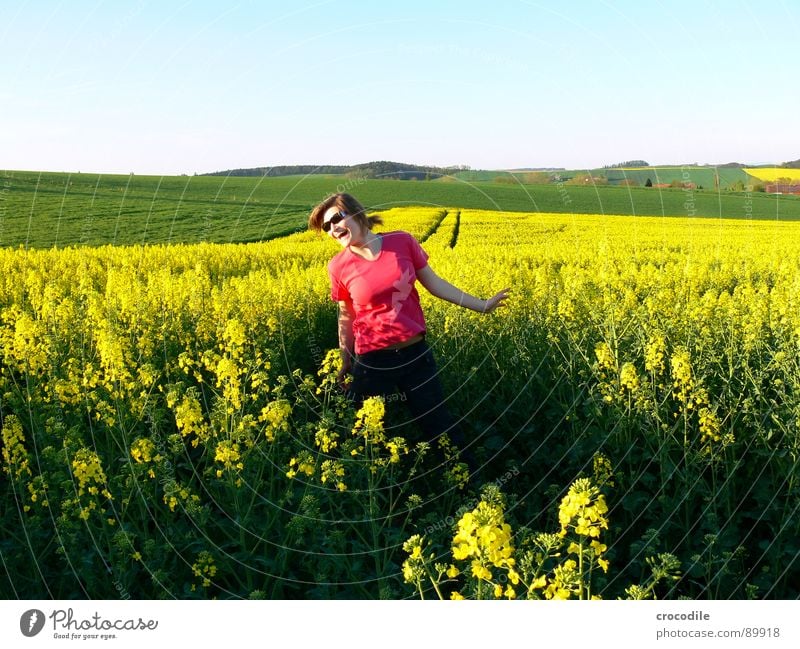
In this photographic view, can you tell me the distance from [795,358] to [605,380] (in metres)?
1.53

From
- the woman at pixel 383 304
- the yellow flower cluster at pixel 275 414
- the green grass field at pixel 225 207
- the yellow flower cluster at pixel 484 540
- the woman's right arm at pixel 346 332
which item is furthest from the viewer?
the green grass field at pixel 225 207

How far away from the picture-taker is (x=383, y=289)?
14.3 ft

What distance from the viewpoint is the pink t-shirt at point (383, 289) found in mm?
4332

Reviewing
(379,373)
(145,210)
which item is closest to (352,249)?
(379,373)

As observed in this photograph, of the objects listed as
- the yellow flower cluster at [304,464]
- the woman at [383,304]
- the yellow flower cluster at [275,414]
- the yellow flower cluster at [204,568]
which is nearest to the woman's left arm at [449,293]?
the woman at [383,304]

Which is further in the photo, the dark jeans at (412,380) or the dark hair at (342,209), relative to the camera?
the dark jeans at (412,380)

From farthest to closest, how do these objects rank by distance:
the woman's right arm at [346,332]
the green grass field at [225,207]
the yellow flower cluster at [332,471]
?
the green grass field at [225,207], the woman's right arm at [346,332], the yellow flower cluster at [332,471]

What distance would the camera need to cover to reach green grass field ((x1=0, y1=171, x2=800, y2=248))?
3083 centimetres

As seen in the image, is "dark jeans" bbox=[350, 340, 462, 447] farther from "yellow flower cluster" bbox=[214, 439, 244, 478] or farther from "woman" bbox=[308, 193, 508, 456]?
"yellow flower cluster" bbox=[214, 439, 244, 478]

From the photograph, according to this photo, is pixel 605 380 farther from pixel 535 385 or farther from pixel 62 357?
pixel 62 357

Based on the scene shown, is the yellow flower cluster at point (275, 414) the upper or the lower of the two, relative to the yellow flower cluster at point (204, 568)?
upper

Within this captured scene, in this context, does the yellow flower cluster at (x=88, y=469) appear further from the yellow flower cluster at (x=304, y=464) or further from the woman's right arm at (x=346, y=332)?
the woman's right arm at (x=346, y=332)

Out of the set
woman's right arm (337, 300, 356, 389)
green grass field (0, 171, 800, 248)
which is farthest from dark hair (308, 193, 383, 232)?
green grass field (0, 171, 800, 248)

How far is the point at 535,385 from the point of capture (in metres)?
6.07
